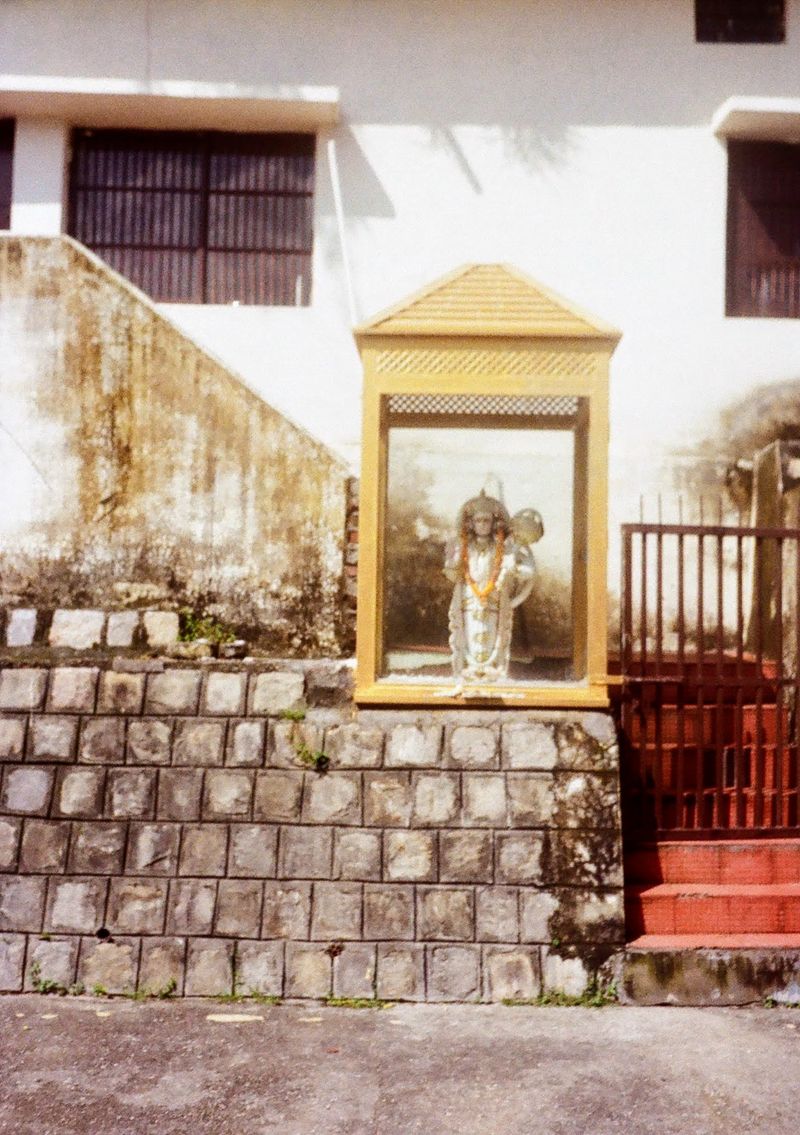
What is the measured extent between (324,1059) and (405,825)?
114 cm

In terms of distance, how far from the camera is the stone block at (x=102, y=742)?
15.8ft

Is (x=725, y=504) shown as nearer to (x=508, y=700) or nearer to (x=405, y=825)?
(x=508, y=700)

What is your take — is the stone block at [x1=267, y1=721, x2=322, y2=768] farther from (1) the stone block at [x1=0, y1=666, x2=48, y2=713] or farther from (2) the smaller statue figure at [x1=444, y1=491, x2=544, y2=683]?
(1) the stone block at [x1=0, y1=666, x2=48, y2=713]

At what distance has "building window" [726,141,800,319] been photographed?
8320mm

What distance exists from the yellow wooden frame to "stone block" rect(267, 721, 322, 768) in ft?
0.96

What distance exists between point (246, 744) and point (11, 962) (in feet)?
4.71

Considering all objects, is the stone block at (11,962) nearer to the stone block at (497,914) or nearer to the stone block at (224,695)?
the stone block at (224,695)

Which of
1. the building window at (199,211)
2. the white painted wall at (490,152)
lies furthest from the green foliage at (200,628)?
the building window at (199,211)

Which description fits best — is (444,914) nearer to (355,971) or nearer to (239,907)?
(355,971)

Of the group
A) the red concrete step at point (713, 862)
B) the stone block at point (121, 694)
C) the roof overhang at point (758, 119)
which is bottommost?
the red concrete step at point (713, 862)

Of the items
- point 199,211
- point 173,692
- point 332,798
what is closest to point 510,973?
point 332,798

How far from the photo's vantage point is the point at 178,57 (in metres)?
8.13

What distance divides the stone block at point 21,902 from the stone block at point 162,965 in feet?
1.75

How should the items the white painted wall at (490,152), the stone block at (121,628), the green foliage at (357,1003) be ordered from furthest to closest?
1. the white painted wall at (490,152)
2. the stone block at (121,628)
3. the green foliage at (357,1003)
